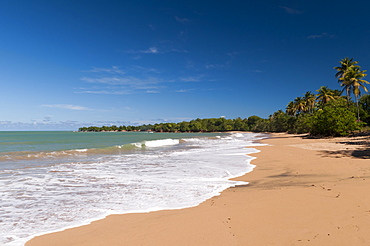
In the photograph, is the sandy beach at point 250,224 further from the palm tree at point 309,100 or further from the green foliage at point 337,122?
the palm tree at point 309,100

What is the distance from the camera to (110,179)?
9.69 metres

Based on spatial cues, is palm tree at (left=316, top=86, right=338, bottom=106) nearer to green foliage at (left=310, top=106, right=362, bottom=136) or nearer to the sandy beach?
green foliage at (left=310, top=106, right=362, bottom=136)

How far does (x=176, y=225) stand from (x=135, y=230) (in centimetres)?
79

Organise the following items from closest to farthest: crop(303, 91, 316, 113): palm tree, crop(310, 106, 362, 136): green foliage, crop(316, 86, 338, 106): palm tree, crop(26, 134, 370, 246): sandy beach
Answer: crop(26, 134, 370, 246): sandy beach
crop(310, 106, 362, 136): green foliage
crop(316, 86, 338, 106): palm tree
crop(303, 91, 316, 113): palm tree

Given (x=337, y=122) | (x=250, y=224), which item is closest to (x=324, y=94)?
(x=337, y=122)

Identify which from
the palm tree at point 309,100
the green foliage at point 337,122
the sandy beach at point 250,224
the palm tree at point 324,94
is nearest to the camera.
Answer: the sandy beach at point 250,224

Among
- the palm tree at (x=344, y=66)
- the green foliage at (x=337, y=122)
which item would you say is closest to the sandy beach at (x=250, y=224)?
the green foliage at (x=337, y=122)

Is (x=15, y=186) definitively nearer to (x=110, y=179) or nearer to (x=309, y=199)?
(x=110, y=179)

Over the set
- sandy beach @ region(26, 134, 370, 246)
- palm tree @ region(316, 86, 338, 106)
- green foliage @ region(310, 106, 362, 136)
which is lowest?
sandy beach @ region(26, 134, 370, 246)

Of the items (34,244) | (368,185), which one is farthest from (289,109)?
(34,244)

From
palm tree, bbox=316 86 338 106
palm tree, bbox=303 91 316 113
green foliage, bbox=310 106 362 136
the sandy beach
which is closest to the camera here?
the sandy beach

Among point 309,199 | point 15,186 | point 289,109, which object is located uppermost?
point 289,109

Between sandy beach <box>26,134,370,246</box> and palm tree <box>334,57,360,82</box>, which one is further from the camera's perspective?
palm tree <box>334,57,360,82</box>

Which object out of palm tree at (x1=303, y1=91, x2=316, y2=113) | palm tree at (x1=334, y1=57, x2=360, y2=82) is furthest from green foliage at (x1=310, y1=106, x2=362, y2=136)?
palm tree at (x1=303, y1=91, x2=316, y2=113)
